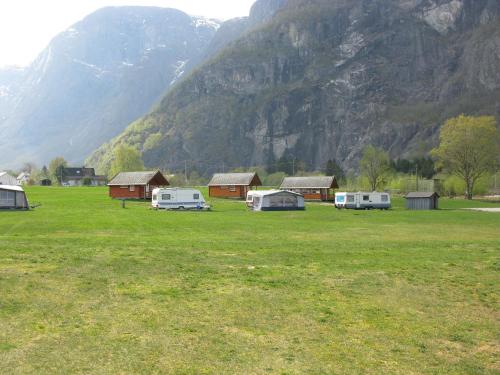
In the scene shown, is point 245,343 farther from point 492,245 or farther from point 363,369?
point 492,245

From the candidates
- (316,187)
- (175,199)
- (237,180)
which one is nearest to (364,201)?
(316,187)

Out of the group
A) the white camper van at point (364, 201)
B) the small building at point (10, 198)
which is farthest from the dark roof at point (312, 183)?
the small building at point (10, 198)

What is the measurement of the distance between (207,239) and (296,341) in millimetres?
18732

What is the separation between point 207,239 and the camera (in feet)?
102

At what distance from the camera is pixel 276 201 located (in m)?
67.2

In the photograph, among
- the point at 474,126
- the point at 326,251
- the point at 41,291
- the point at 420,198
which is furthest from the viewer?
the point at 474,126

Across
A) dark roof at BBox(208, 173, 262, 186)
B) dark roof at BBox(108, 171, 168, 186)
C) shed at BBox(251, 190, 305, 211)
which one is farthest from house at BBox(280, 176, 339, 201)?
dark roof at BBox(108, 171, 168, 186)

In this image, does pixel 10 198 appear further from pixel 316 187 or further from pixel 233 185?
pixel 316 187

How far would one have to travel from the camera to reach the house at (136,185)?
86.6 m

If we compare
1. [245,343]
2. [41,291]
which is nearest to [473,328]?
[245,343]

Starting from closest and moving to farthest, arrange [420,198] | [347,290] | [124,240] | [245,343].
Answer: [245,343]
[347,290]
[124,240]
[420,198]

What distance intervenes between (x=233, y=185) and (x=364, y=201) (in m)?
29.9

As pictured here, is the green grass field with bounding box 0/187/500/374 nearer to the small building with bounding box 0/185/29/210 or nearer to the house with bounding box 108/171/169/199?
the small building with bounding box 0/185/29/210

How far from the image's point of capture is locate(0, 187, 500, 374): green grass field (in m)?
11.5
